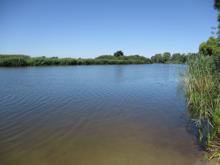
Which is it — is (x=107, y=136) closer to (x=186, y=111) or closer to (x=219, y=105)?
(x=219, y=105)

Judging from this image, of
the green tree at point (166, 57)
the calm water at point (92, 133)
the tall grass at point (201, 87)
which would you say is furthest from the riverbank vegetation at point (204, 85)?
the green tree at point (166, 57)

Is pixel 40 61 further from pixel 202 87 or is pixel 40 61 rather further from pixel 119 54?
pixel 119 54

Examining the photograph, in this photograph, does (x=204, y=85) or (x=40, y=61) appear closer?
(x=204, y=85)

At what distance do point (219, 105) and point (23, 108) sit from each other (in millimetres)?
7687

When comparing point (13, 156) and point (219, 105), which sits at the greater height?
point (219, 105)

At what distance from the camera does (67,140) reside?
621 cm

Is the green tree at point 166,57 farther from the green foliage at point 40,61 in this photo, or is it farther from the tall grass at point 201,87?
the tall grass at point 201,87

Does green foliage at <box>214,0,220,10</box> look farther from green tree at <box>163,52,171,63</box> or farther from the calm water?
green tree at <box>163,52,171,63</box>

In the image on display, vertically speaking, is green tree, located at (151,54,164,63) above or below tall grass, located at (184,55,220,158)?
above

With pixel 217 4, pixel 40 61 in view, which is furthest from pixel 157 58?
pixel 217 4

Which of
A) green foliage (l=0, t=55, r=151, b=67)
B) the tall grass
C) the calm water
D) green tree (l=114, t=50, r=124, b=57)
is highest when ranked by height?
green tree (l=114, t=50, r=124, b=57)

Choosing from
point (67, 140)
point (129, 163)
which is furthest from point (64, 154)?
point (129, 163)

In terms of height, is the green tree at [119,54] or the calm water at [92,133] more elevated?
the green tree at [119,54]

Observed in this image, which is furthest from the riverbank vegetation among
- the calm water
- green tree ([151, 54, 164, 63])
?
green tree ([151, 54, 164, 63])
